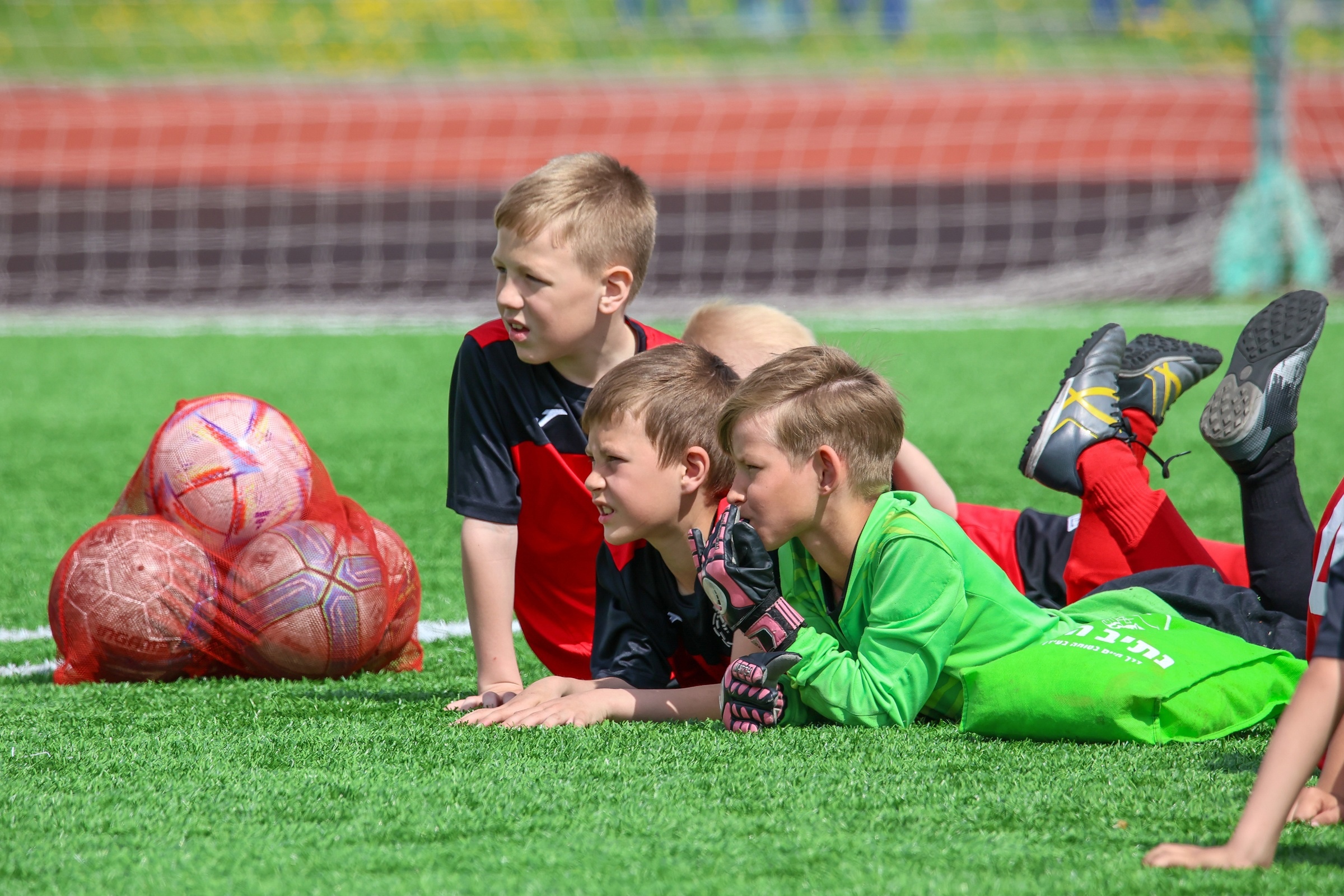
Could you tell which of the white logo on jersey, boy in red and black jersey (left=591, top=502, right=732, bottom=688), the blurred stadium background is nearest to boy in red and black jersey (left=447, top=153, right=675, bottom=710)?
the white logo on jersey

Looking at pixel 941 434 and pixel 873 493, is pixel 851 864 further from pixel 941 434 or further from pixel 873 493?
pixel 941 434

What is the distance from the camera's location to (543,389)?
3.27 metres

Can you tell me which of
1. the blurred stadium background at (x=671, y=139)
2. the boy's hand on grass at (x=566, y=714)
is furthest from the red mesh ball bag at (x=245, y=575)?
the blurred stadium background at (x=671, y=139)

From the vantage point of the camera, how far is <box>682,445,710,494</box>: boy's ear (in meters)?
2.93

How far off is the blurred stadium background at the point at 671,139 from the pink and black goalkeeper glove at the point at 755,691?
8.40 metres

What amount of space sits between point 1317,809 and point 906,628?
2.41 feet

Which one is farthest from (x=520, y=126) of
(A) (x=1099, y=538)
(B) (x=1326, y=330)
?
(A) (x=1099, y=538)

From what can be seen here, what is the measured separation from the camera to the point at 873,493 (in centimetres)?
279

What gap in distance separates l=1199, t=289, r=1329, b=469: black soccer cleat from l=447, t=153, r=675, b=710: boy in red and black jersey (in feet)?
4.14

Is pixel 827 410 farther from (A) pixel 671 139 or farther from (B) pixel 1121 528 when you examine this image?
(A) pixel 671 139

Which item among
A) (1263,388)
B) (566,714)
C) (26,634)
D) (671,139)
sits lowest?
(671,139)

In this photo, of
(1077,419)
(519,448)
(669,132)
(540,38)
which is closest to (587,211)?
(519,448)

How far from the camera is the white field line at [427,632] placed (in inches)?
149

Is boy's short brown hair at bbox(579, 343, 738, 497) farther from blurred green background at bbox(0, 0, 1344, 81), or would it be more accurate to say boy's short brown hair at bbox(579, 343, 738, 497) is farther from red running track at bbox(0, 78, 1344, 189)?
blurred green background at bbox(0, 0, 1344, 81)
